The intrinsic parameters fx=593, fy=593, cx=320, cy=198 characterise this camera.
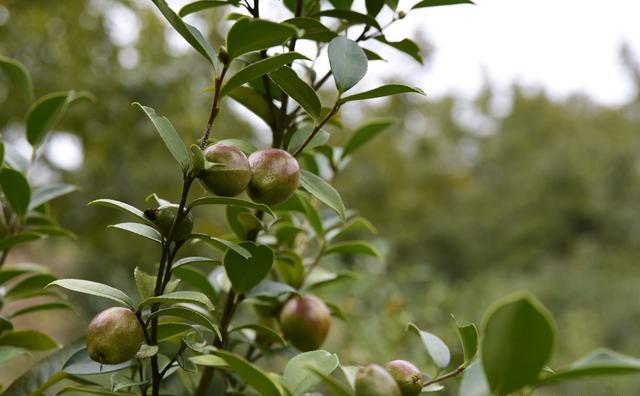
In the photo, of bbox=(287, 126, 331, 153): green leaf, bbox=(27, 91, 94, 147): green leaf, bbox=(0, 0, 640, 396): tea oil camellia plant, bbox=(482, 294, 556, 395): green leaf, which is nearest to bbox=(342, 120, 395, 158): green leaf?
bbox=(0, 0, 640, 396): tea oil camellia plant

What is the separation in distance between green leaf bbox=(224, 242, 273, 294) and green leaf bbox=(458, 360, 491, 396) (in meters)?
0.18

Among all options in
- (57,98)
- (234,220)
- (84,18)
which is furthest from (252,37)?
(84,18)

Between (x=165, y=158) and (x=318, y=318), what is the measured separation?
9.50 feet

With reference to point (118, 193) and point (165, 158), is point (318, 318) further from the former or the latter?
point (165, 158)

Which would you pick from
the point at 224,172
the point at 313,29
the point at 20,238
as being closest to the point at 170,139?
the point at 224,172

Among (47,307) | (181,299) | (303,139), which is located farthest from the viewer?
(47,307)

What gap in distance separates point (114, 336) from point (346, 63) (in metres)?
0.23

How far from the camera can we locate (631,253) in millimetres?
7012

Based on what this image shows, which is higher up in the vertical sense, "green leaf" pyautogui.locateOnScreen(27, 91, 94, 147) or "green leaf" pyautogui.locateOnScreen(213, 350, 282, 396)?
"green leaf" pyautogui.locateOnScreen(27, 91, 94, 147)

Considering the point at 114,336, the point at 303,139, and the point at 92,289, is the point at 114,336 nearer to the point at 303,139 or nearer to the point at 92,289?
the point at 92,289

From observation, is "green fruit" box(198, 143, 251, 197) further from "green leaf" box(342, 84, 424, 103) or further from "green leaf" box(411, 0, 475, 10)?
"green leaf" box(411, 0, 475, 10)

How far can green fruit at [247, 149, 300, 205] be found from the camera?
0.37 m

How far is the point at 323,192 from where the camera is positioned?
417 millimetres

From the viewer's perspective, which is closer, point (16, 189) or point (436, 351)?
point (436, 351)
